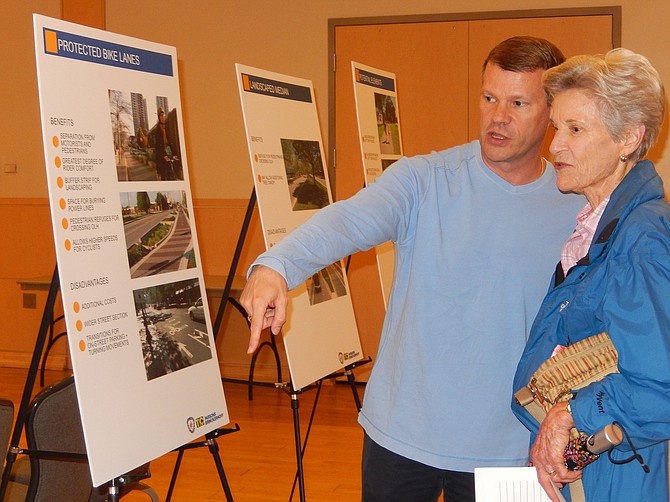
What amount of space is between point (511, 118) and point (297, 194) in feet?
5.62

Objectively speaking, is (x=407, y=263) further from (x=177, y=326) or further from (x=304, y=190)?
(x=304, y=190)

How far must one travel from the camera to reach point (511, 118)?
216cm

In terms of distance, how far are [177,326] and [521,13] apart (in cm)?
481

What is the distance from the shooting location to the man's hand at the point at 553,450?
1.57 m

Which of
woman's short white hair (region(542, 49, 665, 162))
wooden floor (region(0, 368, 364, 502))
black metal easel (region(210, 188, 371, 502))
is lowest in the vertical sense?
wooden floor (region(0, 368, 364, 502))

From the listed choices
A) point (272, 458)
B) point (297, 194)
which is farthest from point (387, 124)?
point (272, 458)

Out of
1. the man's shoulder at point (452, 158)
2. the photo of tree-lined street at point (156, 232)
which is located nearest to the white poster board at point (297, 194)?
the photo of tree-lined street at point (156, 232)

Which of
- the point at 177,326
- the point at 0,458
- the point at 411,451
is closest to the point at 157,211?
the point at 177,326

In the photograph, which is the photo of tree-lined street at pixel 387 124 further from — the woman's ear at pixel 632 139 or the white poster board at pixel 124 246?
the woman's ear at pixel 632 139

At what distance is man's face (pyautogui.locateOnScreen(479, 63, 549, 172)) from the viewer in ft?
7.04

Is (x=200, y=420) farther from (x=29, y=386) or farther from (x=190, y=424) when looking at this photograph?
(x=29, y=386)

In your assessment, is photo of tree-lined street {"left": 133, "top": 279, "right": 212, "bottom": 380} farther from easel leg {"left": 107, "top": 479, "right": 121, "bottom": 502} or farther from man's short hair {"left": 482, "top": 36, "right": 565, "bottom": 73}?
man's short hair {"left": 482, "top": 36, "right": 565, "bottom": 73}

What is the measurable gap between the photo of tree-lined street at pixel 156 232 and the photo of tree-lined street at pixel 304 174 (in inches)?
39.1

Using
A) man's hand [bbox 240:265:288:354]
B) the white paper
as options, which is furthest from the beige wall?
man's hand [bbox 240:265:288:354]
